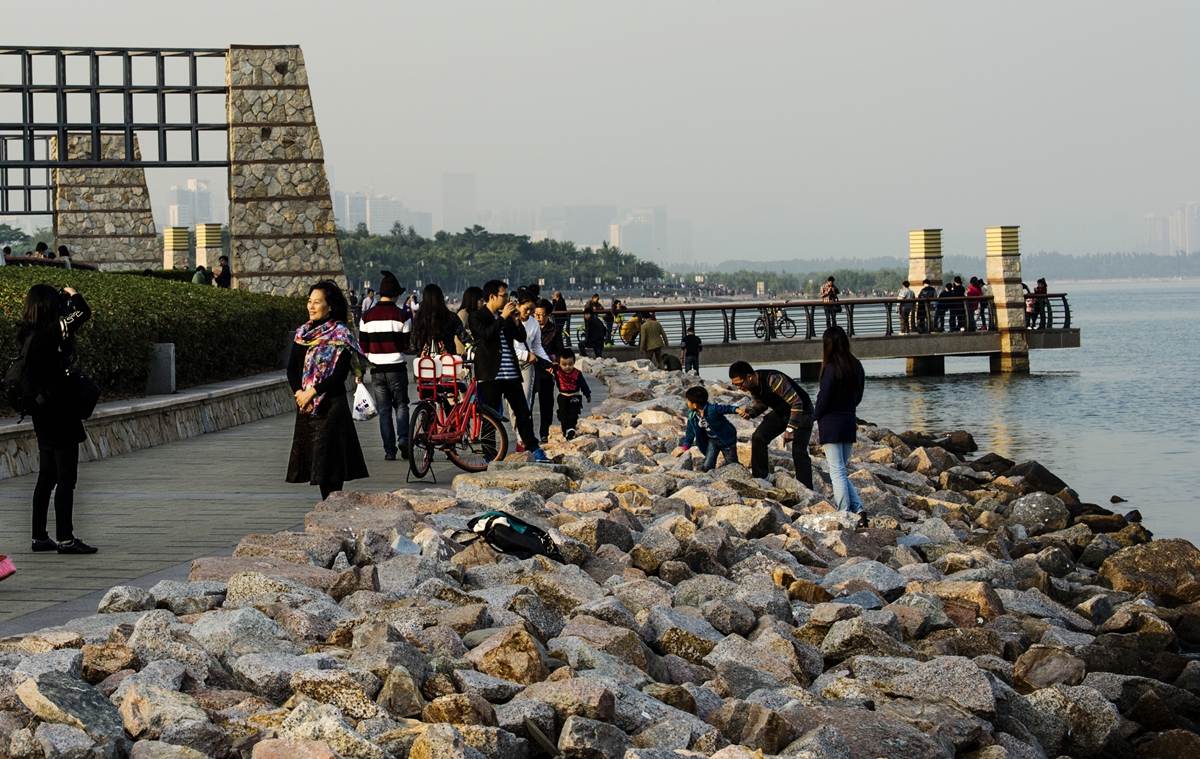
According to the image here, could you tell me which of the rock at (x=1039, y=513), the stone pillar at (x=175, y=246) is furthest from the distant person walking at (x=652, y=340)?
the stone pillar at (x=175, y=246)

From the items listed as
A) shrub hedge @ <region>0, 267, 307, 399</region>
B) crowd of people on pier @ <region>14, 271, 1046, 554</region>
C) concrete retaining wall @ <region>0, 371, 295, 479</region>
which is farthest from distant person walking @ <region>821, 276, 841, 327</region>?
crowd of people on pier @ <region>14, 271, 1046, 554</region>

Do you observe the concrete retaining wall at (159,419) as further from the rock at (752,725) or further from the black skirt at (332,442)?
the rock at (752,725)

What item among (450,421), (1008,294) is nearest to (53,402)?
(450,421)

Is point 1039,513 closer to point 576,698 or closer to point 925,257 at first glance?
point 576,698

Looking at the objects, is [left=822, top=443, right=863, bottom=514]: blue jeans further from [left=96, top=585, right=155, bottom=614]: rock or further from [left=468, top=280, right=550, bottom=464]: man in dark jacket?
[left=96, top=585, right=155, bottom=614]: rock

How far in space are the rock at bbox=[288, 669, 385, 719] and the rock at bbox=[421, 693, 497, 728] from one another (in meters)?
0.19

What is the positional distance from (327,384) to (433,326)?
3.01m

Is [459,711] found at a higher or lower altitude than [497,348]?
lower

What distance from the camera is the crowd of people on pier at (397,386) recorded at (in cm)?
811

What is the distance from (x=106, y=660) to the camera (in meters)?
5.34

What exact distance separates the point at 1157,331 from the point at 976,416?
75621 millimetres

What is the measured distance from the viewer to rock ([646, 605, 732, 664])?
22.4ft

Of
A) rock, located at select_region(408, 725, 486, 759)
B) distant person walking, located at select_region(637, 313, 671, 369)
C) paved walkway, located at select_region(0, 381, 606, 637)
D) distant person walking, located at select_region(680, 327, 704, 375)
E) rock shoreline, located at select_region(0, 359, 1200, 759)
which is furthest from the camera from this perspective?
distant person walking, located at select_region(680, 327, 704, 375)

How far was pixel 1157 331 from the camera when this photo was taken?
10062 cm
